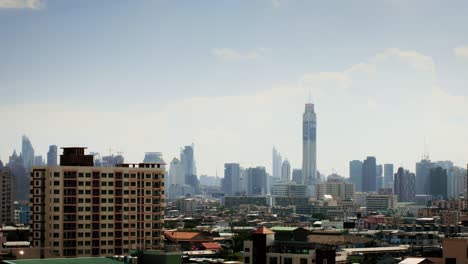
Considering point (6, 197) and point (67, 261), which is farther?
point (6, 197)

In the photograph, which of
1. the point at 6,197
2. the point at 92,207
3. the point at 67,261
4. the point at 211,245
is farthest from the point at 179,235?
the point at 67,261

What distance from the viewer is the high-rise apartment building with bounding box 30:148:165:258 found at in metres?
85.1

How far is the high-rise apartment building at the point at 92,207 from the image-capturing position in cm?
8506

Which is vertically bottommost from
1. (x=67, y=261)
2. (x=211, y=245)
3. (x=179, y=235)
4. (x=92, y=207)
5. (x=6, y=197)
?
(x=211, y=245)

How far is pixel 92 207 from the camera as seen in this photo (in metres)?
87.2

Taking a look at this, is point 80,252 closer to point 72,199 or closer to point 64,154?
point 72,199

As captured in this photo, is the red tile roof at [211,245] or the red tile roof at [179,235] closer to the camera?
the red tile roof at [211,245]

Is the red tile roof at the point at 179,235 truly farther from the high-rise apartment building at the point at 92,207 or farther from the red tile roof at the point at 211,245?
the high-rise apartment building at the point at 92,207

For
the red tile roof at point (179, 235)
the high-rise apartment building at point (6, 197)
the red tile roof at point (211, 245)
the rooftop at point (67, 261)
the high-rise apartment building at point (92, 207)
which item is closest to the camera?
the rooftop at point (67, 261)

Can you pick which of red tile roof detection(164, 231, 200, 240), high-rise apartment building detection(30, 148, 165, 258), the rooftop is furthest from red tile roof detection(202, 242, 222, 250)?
the rooftop

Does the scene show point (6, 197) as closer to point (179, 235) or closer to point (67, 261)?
point (179, 235)

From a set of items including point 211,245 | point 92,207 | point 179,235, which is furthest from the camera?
point 179,235

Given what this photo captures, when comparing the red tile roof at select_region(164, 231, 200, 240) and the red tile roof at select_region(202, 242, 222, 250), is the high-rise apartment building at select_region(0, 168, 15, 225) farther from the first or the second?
the red tile roof at select_region(202, 242, 222, 250)

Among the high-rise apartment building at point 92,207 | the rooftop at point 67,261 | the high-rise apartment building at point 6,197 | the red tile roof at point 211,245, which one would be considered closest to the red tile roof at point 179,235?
the red tile roof at point 211,245
